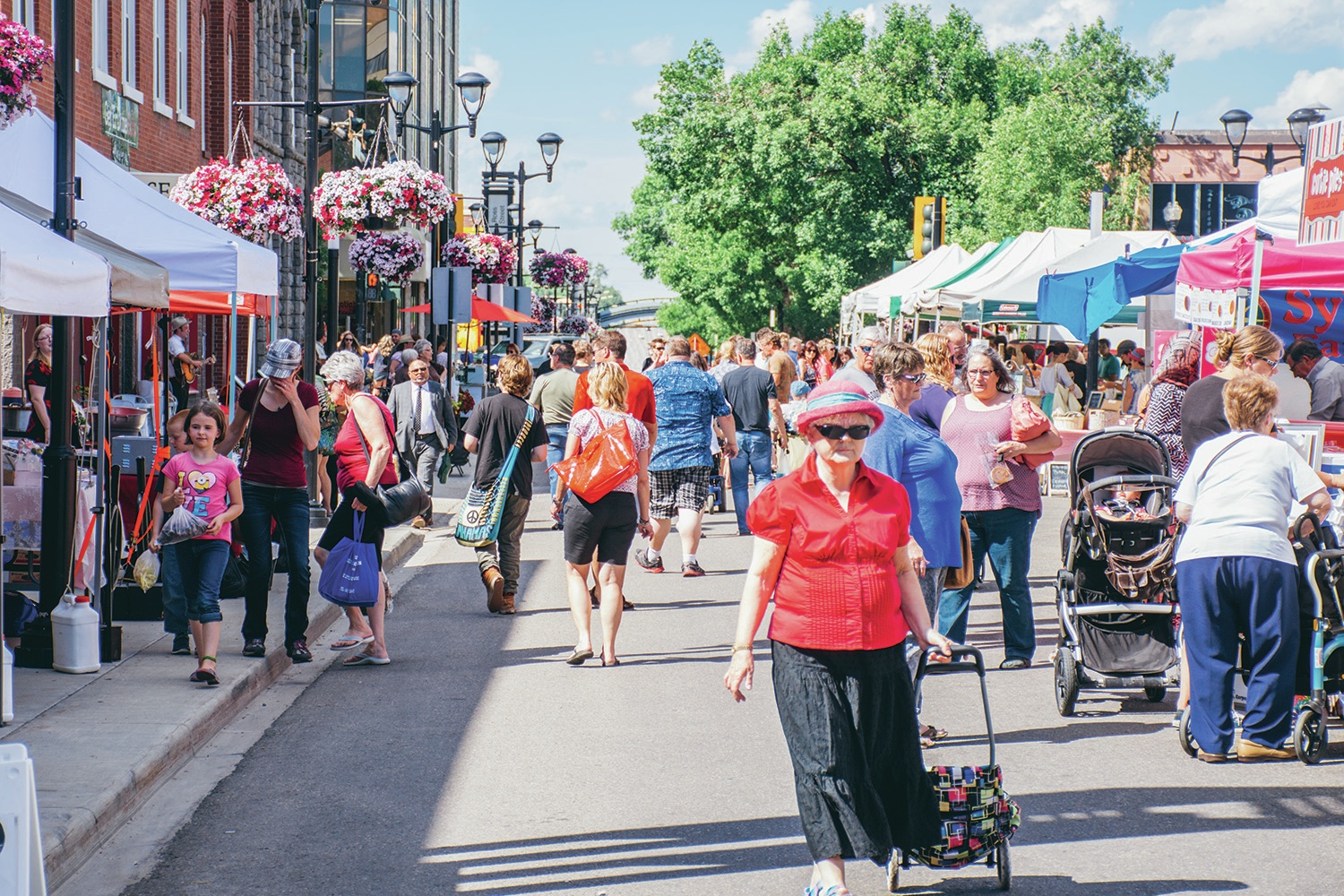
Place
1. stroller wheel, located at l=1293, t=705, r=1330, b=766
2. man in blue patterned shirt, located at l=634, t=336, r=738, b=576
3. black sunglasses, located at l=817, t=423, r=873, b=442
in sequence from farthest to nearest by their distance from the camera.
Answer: man in blue patterned shirt, located at l=634, t=336, r=738, b=576 < stroller wheel, located at l=1293, t=705, r=1330, b=766 < black sunglasses, located at l=817, t=423, r=873, b=442

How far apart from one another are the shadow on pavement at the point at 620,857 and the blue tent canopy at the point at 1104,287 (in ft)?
33.2

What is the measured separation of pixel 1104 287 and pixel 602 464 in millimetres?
8862

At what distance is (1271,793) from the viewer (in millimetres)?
6324

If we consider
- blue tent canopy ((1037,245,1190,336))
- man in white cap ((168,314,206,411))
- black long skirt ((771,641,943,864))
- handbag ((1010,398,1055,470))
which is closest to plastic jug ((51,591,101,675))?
black long skirt ((771,641,943,864))

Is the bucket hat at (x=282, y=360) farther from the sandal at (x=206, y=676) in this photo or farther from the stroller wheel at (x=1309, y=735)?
the stroller wheel at (x=1309, y=735)

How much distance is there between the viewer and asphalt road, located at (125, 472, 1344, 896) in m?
5.32

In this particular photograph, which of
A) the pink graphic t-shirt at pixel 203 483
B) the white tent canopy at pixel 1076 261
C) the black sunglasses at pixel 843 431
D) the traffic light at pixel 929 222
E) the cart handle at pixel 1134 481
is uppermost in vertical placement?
the traffic light at pixel 929 222

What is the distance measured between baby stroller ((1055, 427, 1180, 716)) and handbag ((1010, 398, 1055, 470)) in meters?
0.38

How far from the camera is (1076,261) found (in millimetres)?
19484

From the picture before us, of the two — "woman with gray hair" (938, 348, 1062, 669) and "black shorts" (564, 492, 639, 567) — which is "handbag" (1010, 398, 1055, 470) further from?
"black shorts" (564, 492, 639, 567)

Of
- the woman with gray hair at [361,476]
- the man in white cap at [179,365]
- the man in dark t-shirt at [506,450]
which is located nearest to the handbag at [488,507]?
the man in dark t-shirt at [506,450]

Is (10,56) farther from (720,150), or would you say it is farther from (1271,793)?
(720,150)

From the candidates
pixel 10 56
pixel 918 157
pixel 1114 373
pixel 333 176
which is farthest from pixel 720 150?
pixel 10 56

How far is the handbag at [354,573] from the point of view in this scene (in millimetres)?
8805
